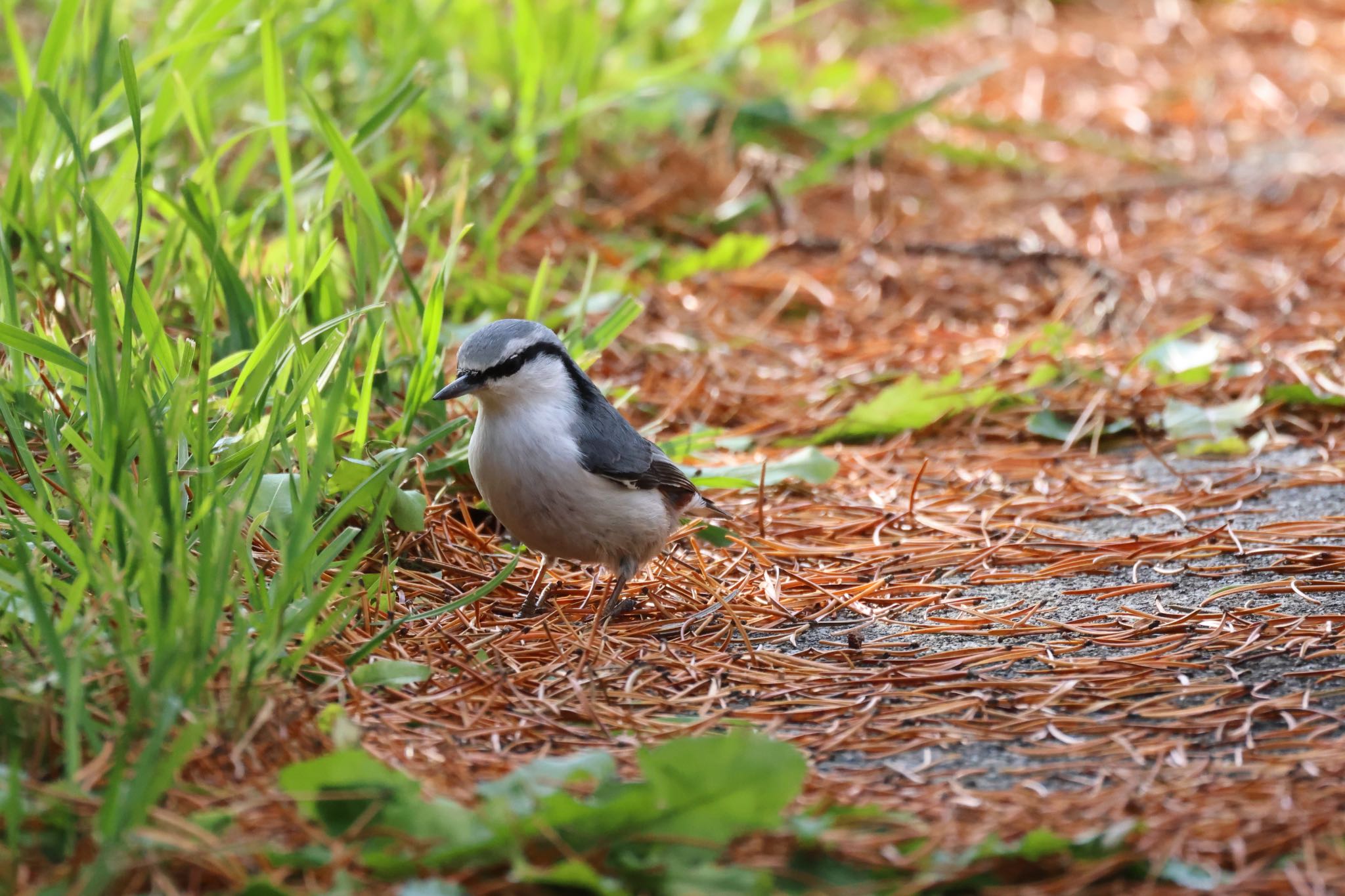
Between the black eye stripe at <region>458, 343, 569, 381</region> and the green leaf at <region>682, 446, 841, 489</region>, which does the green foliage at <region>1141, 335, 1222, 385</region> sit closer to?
the green leaf at <region>682, 446, 841, 489</region>

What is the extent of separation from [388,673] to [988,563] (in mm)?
1361

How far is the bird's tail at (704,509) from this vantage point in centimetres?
289

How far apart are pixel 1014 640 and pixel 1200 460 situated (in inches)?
50.8

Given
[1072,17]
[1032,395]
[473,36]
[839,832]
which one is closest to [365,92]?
[473,36]

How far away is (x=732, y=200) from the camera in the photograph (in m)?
5.26

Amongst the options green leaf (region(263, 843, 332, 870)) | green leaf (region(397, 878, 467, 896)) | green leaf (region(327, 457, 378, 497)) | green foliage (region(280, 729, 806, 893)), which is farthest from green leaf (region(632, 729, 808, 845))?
green leaf (region(327, 457, 378, 497))

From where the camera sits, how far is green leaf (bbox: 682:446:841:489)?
3.12 m

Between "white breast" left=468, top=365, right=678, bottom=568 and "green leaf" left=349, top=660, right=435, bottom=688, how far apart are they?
499mm

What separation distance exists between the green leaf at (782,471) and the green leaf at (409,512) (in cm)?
75

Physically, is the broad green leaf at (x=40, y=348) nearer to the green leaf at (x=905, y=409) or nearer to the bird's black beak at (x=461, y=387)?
the bird's black beak at (x=461, y=387)

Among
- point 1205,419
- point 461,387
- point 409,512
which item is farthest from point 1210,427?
point 409,512

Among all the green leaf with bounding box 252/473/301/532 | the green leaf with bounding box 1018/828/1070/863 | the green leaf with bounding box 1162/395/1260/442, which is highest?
the green leaf with bounding box 252/473/301/532

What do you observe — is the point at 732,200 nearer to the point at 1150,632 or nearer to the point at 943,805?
the point at 1150,632

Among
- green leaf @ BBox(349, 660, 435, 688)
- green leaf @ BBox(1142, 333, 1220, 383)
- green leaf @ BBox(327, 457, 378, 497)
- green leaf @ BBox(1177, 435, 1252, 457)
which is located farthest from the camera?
green leaf @ BBox(1142, 333, 1220, 383)
